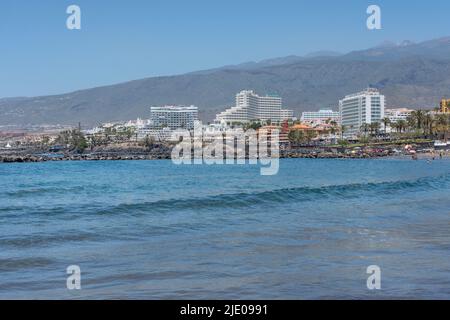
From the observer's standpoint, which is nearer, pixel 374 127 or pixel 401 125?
pixel 401 125

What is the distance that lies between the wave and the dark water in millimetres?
180

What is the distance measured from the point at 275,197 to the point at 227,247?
14.5m

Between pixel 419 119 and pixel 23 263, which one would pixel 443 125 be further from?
pixel 23 263

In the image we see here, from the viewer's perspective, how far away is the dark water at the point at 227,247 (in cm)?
1127

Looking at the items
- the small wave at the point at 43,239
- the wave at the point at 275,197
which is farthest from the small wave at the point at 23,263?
the wave at the point at 275,197

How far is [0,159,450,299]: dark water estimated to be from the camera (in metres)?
11.3

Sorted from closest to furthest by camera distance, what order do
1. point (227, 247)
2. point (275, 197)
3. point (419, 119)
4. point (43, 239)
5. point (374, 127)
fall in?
point (227, 247) → point (43, 239) → point (275, 197) → point (419, 119) → point (374, 127)

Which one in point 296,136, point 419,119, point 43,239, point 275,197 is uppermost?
point 419,119

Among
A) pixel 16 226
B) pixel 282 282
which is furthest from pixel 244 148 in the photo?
pixel 282 282

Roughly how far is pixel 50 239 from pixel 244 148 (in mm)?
117162

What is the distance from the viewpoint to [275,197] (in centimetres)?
2992

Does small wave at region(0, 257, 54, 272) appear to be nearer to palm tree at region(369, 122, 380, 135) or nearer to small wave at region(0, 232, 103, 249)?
small wave at region(0, 232, 103, 249)

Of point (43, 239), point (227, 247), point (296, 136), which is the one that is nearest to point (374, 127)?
point (296, 136)

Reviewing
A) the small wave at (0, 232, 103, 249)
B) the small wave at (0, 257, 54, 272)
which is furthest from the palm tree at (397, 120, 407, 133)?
the small wave at (0, 257, 54, 272)
